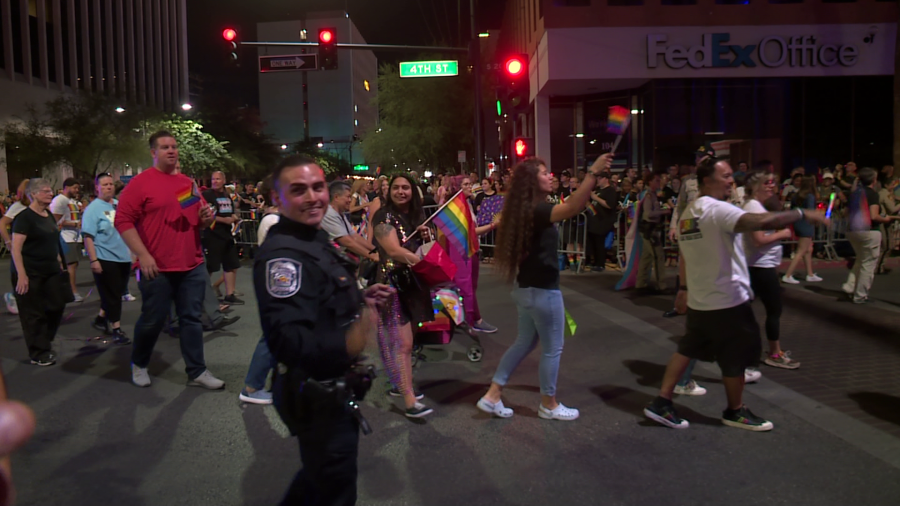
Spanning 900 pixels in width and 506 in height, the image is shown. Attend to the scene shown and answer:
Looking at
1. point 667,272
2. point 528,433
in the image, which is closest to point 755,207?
point 528,433

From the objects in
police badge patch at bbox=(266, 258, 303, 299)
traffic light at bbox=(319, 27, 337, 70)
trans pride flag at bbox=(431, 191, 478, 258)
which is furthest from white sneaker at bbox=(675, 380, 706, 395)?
traffic light at bbox=(319, 27, 337, 70)

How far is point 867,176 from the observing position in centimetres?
910

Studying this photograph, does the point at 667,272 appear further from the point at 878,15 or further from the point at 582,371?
the point at 878,15

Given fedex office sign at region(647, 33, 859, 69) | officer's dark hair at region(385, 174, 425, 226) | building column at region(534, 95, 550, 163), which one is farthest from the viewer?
building column at region(534, 95, 550, 163)

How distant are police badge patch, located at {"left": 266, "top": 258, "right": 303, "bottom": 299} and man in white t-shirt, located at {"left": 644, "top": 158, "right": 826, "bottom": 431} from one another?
121 inches

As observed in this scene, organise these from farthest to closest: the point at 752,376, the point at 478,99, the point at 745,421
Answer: the point at 478,99, the point at 752,376, the point at 745,421

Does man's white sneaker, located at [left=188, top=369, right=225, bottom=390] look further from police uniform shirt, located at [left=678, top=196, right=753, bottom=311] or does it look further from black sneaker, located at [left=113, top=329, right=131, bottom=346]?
police uniform shirt, located at [left=678, top=196, right=753, bottom=311]

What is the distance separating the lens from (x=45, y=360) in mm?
6953

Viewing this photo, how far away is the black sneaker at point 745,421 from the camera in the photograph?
4641 millimetres

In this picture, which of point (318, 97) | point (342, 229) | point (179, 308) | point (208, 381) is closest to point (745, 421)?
point (342, 229)

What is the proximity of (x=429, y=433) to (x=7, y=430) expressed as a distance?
12.2ft

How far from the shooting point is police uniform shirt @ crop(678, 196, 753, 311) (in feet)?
14.9

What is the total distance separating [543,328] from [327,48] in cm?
1357

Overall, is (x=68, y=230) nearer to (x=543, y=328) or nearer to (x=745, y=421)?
(x=543, y=328)
